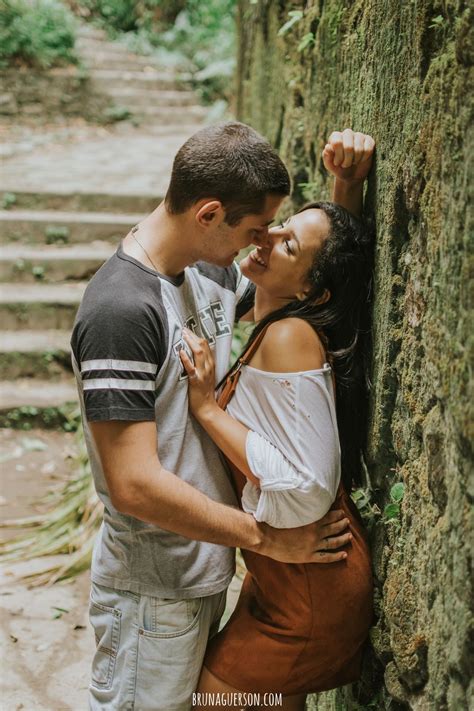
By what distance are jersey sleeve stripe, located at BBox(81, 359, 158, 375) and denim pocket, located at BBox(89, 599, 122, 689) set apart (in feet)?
2.39

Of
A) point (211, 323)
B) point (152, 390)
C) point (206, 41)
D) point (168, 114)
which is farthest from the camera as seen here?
point (206, 41)

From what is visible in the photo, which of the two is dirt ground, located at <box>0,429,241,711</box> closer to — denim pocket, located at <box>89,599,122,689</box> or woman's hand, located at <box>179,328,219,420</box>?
denim pocket, located at <box>89,599,122,689</box>

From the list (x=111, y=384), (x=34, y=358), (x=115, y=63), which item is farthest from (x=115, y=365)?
(x=115, y=63)

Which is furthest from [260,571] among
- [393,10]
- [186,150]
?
[393,10]

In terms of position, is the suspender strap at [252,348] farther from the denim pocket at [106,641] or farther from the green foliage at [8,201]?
the green foliage at [8,201]

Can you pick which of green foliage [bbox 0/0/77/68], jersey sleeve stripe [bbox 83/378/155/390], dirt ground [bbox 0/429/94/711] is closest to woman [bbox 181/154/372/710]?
jersey sleeve stripe [bbox 83/378/155/390]

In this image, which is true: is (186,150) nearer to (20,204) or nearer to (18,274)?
(18,274)

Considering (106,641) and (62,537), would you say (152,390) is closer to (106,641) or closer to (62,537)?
(106,641)

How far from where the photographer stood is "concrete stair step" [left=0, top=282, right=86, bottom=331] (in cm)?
619

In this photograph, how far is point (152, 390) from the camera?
1.96m

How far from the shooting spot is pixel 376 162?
84.4 inches

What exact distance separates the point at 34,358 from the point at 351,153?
4326 mm

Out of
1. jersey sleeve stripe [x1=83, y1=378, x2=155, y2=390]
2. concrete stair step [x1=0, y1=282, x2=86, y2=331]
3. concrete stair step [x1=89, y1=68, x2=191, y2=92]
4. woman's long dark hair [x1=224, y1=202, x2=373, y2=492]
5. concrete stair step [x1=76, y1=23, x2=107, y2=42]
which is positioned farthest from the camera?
concrete stair step [x1=76, y1=23, x2=107, y2=42]

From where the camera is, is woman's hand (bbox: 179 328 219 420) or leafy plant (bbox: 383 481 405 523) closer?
leafy plant (bbox: 383 481 405 523)
